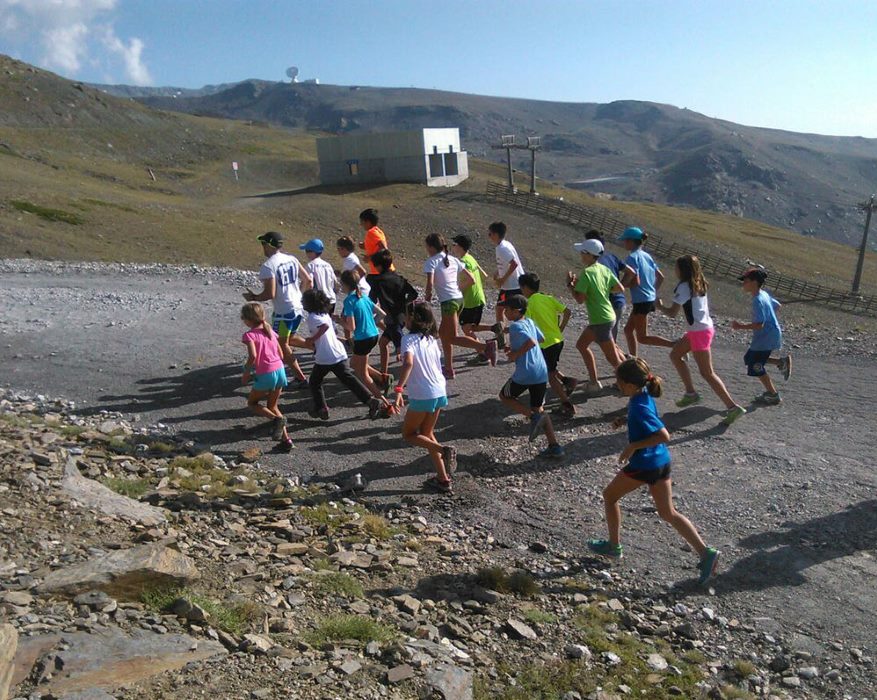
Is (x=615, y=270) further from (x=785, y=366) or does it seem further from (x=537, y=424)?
(x=537, y=424)

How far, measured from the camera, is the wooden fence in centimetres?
4375

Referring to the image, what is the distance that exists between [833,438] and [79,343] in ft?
36.5

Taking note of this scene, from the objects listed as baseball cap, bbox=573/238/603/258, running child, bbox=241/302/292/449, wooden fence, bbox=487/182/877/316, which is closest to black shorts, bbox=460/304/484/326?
baseball cap, bbox=573/238/603/258

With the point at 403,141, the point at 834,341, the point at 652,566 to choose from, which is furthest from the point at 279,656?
the point at 403,141

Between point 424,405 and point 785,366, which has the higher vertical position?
point 424,405

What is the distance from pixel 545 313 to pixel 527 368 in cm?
108

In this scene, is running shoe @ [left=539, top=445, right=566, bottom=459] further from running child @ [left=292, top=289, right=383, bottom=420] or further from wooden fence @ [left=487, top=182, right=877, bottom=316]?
wooden fence @ [left=487, top=182, right=877, bottom=316]

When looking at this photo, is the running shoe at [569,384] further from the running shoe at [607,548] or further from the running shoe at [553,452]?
the running shoe at [607,548]

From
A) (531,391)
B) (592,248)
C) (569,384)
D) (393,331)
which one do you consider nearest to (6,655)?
(531,391)

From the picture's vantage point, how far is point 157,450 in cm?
877

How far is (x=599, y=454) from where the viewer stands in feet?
29.6

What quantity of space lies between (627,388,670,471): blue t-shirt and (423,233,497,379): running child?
4.68m

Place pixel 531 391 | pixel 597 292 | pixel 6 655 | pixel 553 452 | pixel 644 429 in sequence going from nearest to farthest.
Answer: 1. pixel 6 655
2. pixel 644 429
3. pixel 531 391
4. pixel 553 452
5. pixel 597 292

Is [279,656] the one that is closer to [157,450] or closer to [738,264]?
[157,450]
